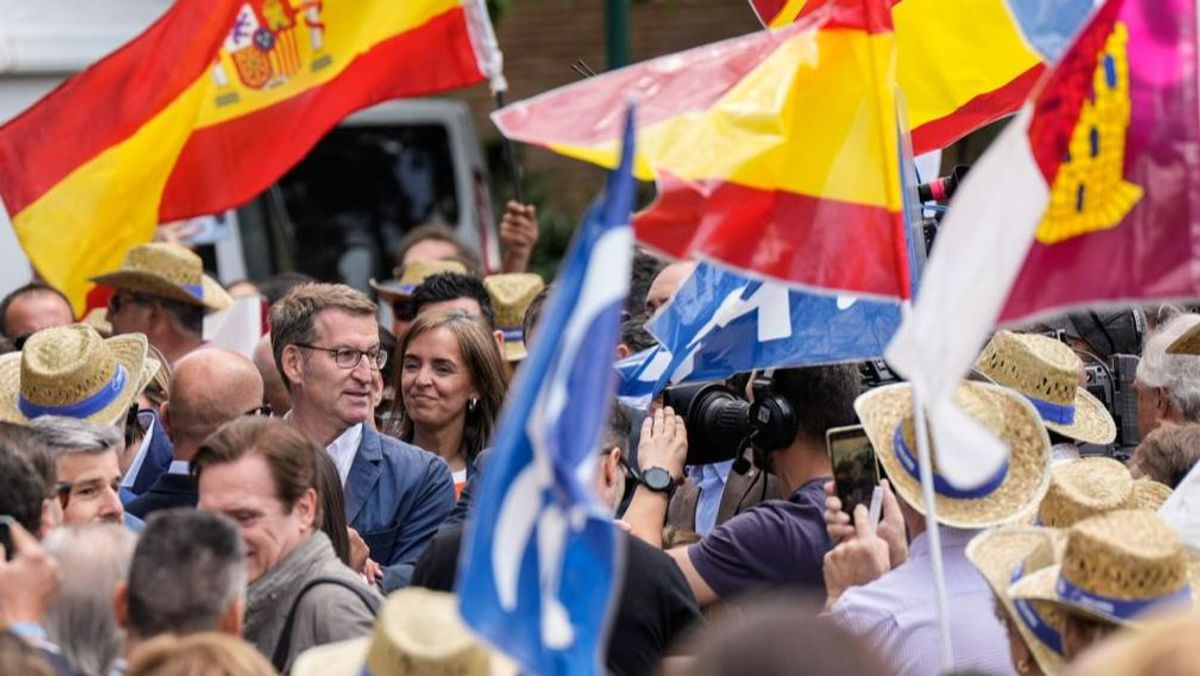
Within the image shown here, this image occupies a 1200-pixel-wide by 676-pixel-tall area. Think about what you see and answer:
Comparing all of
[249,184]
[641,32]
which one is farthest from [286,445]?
[641,32]

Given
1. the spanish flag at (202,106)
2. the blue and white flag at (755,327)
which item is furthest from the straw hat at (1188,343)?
the spanish flag at (202,106)

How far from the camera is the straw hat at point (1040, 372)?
6.08 metres

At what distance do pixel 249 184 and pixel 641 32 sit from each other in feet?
30.0

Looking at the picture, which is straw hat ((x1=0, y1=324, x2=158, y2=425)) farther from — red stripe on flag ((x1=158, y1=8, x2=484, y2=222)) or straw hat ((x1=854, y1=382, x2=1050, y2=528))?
straw hat ((x1=854, y1=382, x2=1050, y2=528))

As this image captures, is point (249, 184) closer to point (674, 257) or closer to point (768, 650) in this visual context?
point (674, 257)

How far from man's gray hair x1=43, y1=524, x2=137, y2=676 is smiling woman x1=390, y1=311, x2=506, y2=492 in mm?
2631

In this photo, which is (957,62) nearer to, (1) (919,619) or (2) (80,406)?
(1) (919,619)

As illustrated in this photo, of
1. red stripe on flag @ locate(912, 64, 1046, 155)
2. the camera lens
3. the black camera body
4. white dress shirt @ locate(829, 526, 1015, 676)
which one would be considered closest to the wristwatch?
the camera lens

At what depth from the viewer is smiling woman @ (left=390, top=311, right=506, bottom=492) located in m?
7.09

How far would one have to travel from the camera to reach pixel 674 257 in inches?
186

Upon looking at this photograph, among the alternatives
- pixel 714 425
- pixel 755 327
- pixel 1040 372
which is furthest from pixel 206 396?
pixel 1040 372

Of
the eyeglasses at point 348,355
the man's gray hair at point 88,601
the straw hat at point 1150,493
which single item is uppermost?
the man's gray hair at point 88,601

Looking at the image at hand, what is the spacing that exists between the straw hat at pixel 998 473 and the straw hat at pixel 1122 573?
700mm

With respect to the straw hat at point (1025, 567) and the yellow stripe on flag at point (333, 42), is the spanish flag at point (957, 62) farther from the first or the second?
the straw hat at point (1025, 567)
